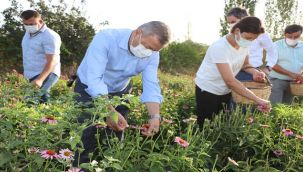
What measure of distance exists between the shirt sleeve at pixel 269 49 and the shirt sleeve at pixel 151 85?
2.42 m

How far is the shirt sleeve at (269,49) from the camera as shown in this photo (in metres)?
5.25

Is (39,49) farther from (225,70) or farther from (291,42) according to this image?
(291,42)

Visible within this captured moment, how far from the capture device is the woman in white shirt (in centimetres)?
368

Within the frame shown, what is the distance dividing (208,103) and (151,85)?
986mm

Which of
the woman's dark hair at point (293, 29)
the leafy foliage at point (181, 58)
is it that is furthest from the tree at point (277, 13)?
the woman's dark hair at point (293, 29)

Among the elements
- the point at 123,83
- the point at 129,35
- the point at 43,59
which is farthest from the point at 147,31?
the point at 43,59

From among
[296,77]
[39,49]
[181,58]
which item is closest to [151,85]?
[39,49]

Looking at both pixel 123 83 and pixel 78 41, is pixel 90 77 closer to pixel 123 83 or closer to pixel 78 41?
pixel 123 83

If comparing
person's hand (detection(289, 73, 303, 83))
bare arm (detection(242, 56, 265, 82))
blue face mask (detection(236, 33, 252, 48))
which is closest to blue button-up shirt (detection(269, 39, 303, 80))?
person's hand (detection(289, 73, 303, 83))

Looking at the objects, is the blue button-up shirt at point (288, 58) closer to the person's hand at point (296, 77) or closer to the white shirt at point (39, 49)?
the person's hand at point (296, 77)

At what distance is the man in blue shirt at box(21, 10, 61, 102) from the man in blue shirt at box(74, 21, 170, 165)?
1.75 metres

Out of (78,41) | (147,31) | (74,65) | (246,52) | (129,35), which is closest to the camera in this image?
(147,31)

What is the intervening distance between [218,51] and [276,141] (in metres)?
0.81

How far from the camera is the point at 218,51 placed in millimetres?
3707
